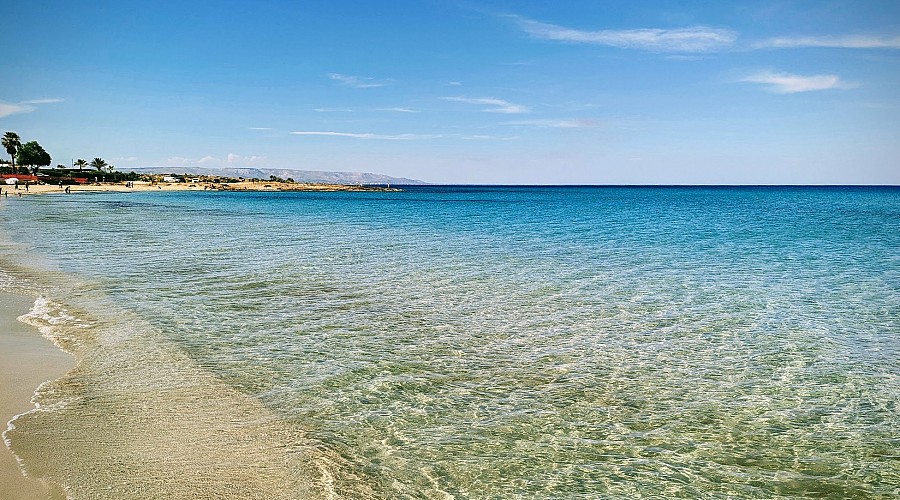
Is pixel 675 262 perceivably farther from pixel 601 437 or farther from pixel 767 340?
pixel 601 437

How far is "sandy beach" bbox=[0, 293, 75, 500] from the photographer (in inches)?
189

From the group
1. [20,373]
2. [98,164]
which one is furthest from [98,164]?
[20,373]

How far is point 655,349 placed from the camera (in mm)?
9578

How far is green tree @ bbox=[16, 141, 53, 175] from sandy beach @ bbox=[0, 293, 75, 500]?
162 metres

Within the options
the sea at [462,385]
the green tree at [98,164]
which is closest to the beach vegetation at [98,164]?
the green tree at [98,164]

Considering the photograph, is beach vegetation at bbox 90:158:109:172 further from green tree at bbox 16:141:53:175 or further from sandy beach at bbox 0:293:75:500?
sandy beach at bbox 0:293:75:500

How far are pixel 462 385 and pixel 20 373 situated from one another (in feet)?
19.4

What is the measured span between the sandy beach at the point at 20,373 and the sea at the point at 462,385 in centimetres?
17

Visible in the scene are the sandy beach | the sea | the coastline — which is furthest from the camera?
the coastline

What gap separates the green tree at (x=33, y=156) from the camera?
141500 millimetres

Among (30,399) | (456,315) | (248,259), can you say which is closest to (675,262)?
(456,315)

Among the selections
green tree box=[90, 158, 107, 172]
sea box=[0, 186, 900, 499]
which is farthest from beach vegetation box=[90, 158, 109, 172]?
Result: sea box=[0, 186, 900, 499]

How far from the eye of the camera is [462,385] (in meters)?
7.79

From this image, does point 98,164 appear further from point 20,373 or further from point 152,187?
point 20,373
